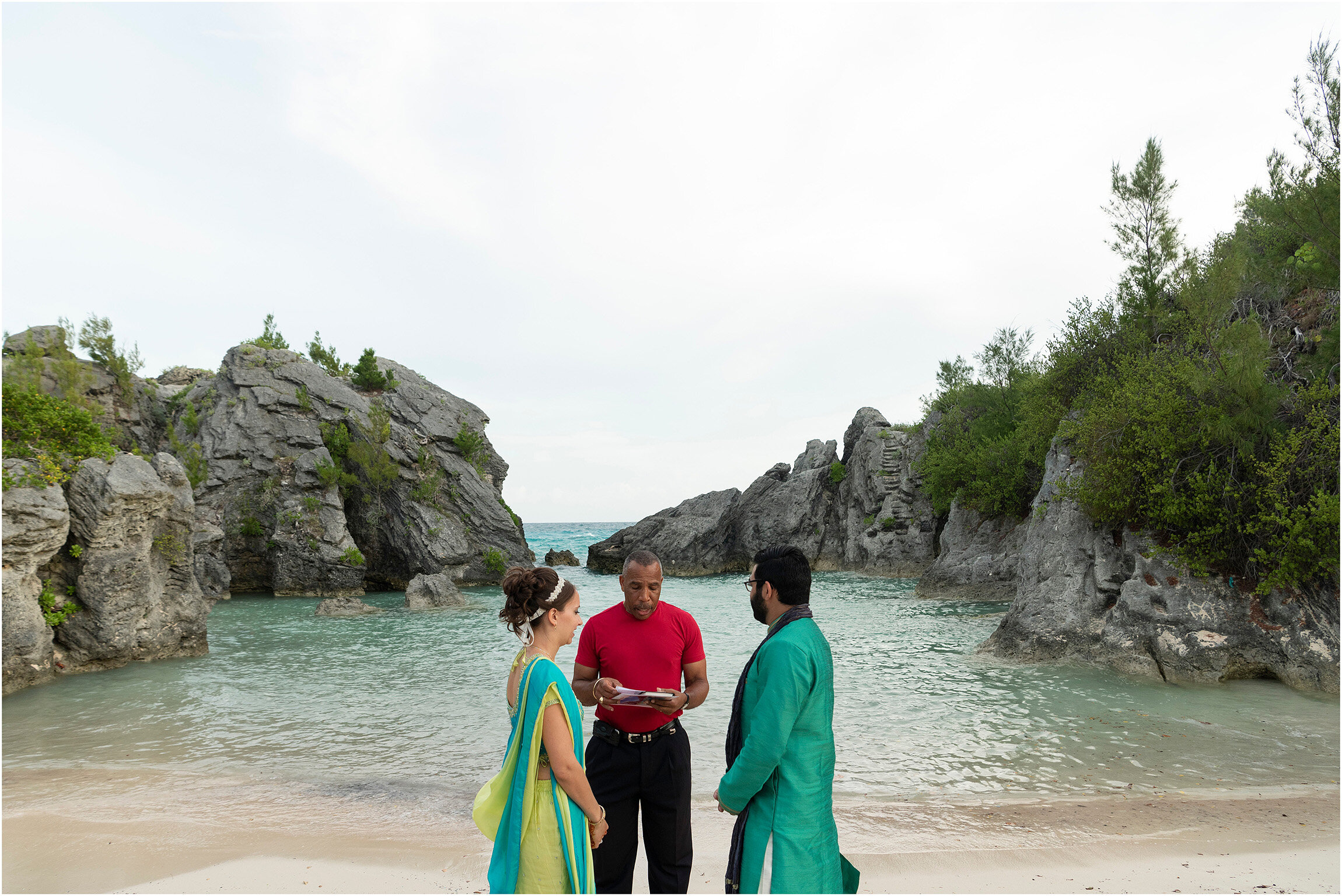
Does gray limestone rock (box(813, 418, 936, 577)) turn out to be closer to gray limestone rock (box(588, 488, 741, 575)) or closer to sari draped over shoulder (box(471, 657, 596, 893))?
gray limestone rock (box(588, 488, 741, 575))

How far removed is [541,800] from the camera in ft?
9.50

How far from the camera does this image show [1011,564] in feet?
76.8

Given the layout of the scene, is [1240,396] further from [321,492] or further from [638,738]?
[321,492]

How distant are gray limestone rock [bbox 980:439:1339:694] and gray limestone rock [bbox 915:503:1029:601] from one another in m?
9.15

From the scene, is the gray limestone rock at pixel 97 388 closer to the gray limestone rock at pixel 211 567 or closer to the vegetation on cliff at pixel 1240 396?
the gray limestone rock at pixel 211 567

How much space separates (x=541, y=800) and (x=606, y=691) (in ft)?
2.25

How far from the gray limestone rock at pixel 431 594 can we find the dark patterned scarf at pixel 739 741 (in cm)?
2305

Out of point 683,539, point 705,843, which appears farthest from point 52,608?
point 683,539

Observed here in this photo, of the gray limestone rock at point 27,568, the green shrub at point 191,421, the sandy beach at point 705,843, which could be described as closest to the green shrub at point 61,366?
the green shrub at point 191,421

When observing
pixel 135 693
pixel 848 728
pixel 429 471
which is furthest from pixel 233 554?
pixel 848 728

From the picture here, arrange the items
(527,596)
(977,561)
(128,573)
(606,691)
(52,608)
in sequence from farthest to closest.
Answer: (977,561), (128,573), (52,608), (606,691), (527,596)

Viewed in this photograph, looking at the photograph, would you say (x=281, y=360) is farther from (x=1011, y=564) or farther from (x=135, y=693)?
(x=1011, y=564)

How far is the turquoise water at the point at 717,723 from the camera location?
24.3 ft

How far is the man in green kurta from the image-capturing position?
284 cm
